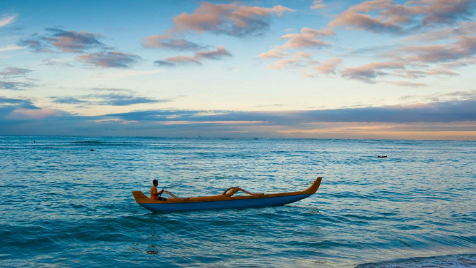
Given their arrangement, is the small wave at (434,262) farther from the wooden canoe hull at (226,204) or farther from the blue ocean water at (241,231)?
the wooden canoe hull at (226,204)

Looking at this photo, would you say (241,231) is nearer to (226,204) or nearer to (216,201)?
(216,201)

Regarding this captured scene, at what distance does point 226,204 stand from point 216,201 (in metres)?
0.60

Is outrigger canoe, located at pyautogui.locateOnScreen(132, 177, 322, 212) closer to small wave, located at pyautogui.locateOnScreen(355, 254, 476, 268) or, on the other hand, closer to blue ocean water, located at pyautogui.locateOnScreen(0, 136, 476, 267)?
blue ocean water, located at pyautogui.locateOnScreen(0, 136, 476, 267)

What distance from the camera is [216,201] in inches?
640

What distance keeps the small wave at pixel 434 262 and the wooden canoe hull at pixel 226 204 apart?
8.16 meters

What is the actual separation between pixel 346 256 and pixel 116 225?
9.22 metres

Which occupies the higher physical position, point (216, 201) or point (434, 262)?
point (216, 201)

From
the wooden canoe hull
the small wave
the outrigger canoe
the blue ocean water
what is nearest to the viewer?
the small wave

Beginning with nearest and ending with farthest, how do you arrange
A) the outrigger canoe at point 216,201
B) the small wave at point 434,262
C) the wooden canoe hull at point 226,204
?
1. the small wave at point 434,262
2. the outrigger canoe at point 216,201
3. the wooden canoe hull at point 226,204

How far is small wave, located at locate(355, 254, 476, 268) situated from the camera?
9117 millimetres

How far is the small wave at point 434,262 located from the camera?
29.9 ft

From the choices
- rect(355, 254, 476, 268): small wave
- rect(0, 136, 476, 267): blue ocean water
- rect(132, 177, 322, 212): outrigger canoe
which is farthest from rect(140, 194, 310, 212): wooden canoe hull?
rect(355, 254, 476, 268): small wave

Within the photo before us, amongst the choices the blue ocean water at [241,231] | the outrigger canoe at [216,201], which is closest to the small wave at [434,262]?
the blue ocean water at [241,231]

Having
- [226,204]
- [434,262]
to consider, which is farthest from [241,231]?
[434,262]
